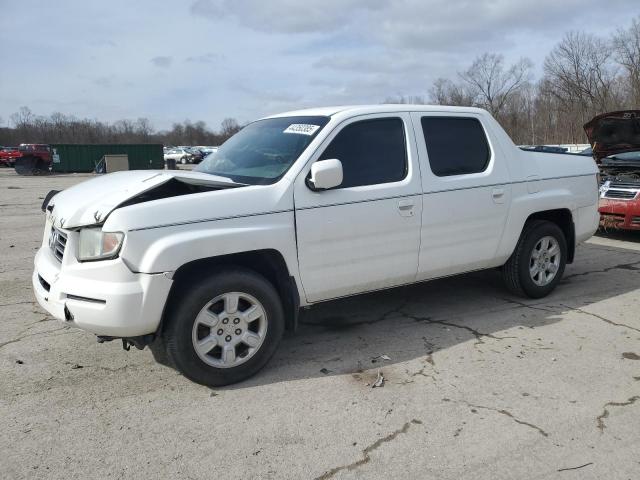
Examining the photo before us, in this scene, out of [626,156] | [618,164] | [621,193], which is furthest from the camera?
[626,156]

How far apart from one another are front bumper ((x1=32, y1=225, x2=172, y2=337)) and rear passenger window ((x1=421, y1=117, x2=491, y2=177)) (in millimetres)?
2518

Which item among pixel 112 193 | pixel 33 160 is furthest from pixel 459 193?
pixel 33 160

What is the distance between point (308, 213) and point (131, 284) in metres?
1.29

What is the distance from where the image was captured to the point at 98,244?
3.38 metres

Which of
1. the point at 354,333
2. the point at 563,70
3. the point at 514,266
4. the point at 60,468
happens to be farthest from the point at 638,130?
the point at 563,70

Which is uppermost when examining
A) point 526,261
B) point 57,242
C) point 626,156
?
point 626,156

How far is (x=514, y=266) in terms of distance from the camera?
5.34 m

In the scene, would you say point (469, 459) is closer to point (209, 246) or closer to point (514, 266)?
point (209, 246)

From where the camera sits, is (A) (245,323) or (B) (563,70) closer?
(A) (245,323)

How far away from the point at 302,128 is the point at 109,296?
77.4 inches

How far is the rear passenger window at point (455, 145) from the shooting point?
182 inches

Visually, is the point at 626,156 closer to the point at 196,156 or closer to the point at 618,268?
the point at 618,268

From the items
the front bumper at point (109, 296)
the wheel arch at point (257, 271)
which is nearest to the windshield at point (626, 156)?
the wheel arch at point (257, 271)

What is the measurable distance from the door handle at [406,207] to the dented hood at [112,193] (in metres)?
1.34
